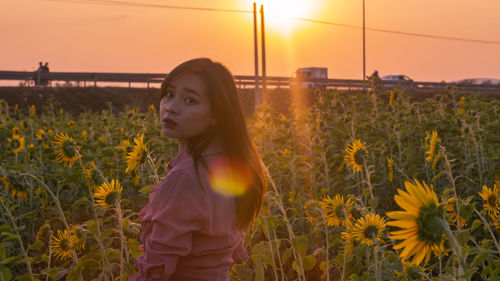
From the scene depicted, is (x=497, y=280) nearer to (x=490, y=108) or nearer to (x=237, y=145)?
(x=237, y=145)

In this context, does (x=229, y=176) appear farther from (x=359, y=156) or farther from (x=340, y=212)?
(x=359, y=156)

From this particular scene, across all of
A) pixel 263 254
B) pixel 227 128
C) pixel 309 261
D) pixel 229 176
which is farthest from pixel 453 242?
pixel 263 254

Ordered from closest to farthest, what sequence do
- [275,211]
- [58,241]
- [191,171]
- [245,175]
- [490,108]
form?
[191,171]
[245,175]
[58,241]
[275,211]
[490,108]

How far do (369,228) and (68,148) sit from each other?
6.34 feet

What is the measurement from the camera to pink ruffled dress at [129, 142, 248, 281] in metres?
1.73

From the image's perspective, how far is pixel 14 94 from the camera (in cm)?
1870

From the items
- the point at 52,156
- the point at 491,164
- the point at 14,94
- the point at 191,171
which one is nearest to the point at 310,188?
the point at 491,164

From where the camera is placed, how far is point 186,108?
6.47 feet

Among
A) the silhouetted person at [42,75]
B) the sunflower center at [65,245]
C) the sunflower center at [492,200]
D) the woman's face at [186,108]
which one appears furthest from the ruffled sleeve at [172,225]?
the silhouetted person at [42,75]

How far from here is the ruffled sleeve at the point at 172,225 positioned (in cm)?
173

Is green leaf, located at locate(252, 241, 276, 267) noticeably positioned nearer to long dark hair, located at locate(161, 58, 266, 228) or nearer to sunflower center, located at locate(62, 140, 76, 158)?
long dark hair, located at locate(161, 58, 266, 228)

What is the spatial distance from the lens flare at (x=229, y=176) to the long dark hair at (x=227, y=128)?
2cm

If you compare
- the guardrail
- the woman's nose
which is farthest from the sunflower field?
the guardrail

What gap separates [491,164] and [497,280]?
2964 mm
